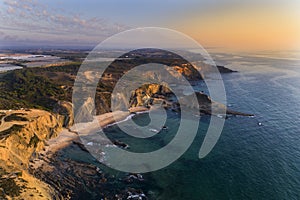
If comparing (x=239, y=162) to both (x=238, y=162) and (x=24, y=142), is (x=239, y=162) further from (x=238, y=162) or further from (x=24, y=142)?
(x=24, y=142)

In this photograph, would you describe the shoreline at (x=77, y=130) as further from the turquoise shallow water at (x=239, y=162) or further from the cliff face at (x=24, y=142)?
the turquoise shallow water at (x=239, y=162)

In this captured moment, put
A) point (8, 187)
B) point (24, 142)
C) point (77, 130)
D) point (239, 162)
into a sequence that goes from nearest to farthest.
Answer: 1. point (8, 187)
2. point (24, 142)
3. point (239, 162)
4. point (77, 130)

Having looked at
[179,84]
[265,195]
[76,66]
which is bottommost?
[265,195]

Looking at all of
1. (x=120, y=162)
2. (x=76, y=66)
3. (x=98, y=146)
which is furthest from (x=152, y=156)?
(x=76, y=66)

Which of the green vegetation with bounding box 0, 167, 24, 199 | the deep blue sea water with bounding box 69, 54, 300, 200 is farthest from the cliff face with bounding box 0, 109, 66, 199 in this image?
the deep blue sea water with bounding box 69, 54, 300, 200

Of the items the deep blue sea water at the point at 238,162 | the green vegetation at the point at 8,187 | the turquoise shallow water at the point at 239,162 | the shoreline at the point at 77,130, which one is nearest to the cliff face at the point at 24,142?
the green vegetation at the point at 8,187

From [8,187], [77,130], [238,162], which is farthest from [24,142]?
[238,162]

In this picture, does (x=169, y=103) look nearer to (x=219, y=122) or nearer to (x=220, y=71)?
(x=219, y=122)

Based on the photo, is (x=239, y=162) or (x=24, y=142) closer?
(x=24, y=142)

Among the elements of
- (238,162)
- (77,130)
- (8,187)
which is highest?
(8,187)
